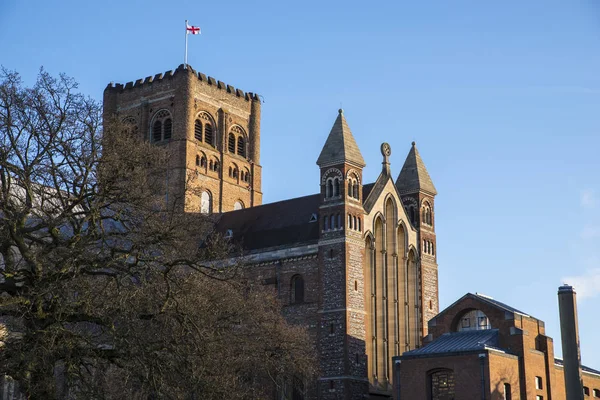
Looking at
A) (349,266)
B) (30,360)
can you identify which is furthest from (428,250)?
(30,360)

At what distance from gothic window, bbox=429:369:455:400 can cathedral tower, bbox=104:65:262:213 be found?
31265mm

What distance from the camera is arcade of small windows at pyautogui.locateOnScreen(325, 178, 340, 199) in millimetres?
66812

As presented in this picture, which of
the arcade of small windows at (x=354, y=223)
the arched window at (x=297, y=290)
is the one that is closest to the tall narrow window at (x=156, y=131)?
the arched window at (x=297, y=290)

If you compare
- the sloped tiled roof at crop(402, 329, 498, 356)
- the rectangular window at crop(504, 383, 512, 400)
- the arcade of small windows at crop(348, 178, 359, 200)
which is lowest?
the rectangular window at crop(504, 383, 512, 400)

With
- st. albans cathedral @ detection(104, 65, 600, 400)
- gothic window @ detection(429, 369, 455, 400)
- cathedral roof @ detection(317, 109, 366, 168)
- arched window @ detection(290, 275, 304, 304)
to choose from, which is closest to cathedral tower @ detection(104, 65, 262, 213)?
st. albans cathedral @ detection(104, 65, 600, 400)

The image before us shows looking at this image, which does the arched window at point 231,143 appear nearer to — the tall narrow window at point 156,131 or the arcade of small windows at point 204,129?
the arcade of small windows at point 204,129

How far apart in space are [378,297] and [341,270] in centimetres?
509

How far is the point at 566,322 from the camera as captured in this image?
153ft

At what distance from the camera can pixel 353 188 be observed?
67250 mm

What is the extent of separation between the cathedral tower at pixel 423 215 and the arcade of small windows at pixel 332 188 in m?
9.57

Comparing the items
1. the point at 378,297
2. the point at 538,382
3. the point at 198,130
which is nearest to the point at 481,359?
the point at 538,382

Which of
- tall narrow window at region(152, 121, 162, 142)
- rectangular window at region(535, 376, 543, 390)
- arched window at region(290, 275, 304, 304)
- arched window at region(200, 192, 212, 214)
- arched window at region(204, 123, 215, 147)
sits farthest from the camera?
arched window at region(204, 123, 215, 147)

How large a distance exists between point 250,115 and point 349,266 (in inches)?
1256

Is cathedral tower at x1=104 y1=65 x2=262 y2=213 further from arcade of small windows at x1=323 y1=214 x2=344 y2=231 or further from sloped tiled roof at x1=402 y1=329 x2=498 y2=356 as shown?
Result: sloped tiled roof at x1=402 y1=329 x2=498 y2=356
